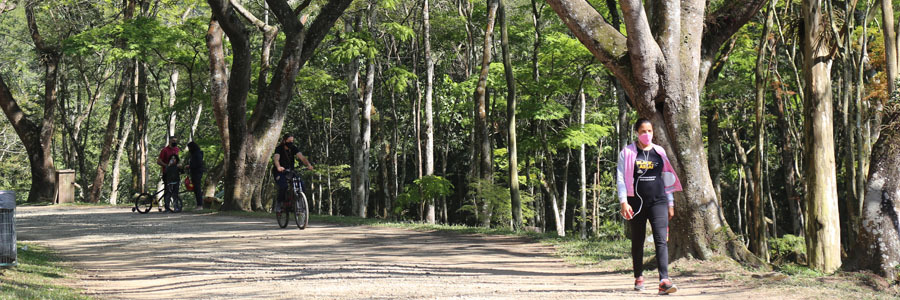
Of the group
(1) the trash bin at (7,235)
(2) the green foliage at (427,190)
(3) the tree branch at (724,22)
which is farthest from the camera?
(2) the green foliage at (427,190)

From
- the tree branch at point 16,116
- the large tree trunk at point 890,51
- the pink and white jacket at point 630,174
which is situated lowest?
the pink and white jacket at point 630,174

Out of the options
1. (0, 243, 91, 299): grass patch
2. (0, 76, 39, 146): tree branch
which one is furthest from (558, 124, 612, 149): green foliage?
(0, 76, 39, 146): tree branch

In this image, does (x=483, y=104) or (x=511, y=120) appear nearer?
(x=511, y=120)

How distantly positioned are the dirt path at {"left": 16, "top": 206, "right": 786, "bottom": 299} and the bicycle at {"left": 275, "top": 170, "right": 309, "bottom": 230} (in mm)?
228

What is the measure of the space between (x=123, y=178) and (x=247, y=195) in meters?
38.7

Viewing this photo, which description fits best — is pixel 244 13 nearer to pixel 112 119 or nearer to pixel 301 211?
pixel 301 211

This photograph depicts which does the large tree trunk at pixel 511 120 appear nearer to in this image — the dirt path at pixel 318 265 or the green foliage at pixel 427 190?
the green foliage at pixel 427 190

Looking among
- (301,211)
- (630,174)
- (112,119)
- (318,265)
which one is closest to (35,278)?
(318,265)

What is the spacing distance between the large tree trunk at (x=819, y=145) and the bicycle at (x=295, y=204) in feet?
27.5

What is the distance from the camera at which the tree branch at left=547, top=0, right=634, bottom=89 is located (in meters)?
9.54

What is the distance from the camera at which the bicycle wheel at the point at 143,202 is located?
67.5 ft

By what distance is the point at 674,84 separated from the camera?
9.28 meters

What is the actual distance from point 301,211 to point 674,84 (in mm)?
7670

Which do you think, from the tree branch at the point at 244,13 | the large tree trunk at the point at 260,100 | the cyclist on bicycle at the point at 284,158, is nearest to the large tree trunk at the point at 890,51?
the cyclist on bicycle at the point at 284,158
